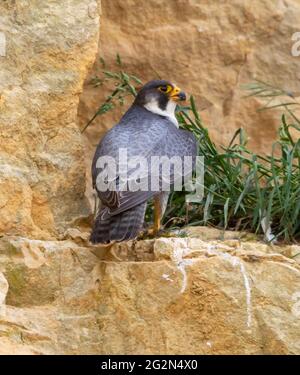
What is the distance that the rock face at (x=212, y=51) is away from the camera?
25.5 feet

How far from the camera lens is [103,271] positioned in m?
5.82

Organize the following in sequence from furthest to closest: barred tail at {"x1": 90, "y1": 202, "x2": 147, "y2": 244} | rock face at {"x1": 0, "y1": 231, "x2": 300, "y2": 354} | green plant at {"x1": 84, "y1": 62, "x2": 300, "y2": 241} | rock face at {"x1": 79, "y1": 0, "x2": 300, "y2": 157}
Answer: rock face at {"x1": 79, "y1": 0, "x2": 300, "y2": 157}, green plant at {"x1": 84, "y1": 62, "x2": 300, "y2": 241}, barred tail at {"x1": 90, "y1": 202, "x2": 147, "y2": 244}, rock face at {"x1": 0, "y1": 231, "x2": 300, "y2": 354}

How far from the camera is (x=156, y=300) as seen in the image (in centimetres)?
566

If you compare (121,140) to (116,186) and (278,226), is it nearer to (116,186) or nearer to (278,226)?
(116,186)

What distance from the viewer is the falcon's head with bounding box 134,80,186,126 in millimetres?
7035

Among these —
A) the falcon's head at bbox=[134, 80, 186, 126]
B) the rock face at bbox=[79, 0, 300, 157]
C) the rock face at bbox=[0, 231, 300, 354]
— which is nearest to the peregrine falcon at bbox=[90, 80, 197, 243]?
the falcon's head at bbox=[134, 80, 186, 126]

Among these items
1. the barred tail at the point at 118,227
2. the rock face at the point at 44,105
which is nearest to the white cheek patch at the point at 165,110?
the rock face at the point at 44,105

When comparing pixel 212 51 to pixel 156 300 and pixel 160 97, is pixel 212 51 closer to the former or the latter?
pixel 160 97

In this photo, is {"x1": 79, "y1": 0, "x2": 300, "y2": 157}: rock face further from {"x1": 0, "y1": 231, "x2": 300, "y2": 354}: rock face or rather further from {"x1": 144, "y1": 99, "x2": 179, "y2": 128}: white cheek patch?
{"x1": 0, "y1": 231, "x2": 300, "y2": 354}: rock face

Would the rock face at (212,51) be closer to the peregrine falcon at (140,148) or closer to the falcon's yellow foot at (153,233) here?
the peregrine falcon at (140,148)

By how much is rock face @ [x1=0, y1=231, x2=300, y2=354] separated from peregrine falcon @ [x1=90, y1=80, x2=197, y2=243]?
0.17m

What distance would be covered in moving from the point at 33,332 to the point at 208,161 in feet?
6.19

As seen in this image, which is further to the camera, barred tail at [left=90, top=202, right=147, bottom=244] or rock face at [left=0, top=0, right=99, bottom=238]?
rock face at [left=0, top=0, right=99, bottom=238]

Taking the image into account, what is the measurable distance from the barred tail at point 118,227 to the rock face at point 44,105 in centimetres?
40
